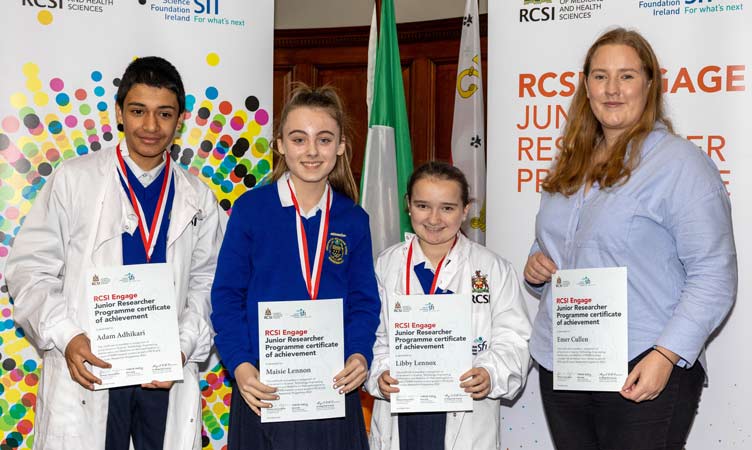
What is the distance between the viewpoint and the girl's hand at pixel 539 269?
107 inches

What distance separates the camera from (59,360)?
2.84m

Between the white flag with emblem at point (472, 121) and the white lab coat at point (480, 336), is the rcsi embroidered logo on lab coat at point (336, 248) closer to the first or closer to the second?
the white lab coat at point (480, 336)

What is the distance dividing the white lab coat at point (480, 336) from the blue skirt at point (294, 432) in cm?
18

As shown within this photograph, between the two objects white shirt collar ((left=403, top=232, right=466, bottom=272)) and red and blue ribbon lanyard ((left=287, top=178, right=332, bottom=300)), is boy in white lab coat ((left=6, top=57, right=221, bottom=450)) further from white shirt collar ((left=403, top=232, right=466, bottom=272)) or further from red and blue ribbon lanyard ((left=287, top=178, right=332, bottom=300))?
white shirt collar ((left=403, top=232, right=466, bottom=272))

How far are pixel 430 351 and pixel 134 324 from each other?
3.43 ft

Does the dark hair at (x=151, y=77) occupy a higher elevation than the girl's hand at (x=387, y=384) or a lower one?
higher

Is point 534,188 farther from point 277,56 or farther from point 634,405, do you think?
point 277,56

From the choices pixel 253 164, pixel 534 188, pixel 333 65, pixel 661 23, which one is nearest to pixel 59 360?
pixel 253 164

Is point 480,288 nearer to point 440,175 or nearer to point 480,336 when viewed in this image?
point 480,336

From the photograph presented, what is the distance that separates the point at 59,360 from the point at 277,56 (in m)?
4.71

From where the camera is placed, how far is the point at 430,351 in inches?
113

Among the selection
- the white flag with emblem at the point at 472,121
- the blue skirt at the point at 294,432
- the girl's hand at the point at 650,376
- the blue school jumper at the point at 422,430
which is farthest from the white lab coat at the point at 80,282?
the white flag with emblem at the point at 472,121

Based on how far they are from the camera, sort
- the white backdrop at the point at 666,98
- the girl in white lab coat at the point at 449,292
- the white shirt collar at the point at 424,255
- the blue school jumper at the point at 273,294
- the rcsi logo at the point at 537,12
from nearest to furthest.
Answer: the blue school jumper at the point at 273,294 → the girl in white lab coat at the point at 449,292 → the white shirt collar at the point at 424,255 → the white backdrop at the point at 666,98 → the rcsi logo at the point at 537,12

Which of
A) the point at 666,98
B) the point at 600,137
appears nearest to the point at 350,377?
the point at 600,137
